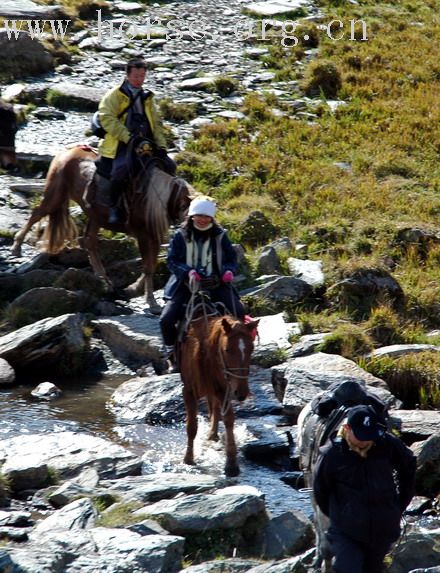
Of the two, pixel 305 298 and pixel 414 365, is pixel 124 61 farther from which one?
pixel 414 365

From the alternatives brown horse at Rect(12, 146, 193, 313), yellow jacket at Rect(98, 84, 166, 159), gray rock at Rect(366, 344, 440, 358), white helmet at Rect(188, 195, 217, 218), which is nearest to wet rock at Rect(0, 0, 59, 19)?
brown horse at Rect(12, 146, 193, 313)

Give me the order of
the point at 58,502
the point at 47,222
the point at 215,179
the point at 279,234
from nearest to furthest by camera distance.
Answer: the point at 58,502 → the point at 47,222 → the point at 279,234 → the point at 215,179

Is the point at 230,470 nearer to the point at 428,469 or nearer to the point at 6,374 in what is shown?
the point at 428,469

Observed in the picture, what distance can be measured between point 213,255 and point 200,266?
0.17 meters

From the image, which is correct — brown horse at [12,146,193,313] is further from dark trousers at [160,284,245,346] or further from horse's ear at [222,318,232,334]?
horse's ear at [222,318,232,334]

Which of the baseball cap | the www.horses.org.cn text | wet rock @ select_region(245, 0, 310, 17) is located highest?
wet rock @ select_region(245, 0, 310, 17)

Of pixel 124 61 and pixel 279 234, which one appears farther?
pixel 124 61

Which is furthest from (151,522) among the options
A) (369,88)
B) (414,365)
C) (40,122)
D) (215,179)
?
(369,88)

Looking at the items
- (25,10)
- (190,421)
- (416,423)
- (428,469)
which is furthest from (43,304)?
(25,10)

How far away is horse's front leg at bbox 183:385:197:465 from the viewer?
10.6 meters

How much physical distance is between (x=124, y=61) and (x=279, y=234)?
9.74m

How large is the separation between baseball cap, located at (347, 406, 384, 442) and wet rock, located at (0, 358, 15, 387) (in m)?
6.89

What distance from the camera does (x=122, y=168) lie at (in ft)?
48.3

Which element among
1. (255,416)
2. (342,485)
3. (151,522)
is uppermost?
(342,485)
